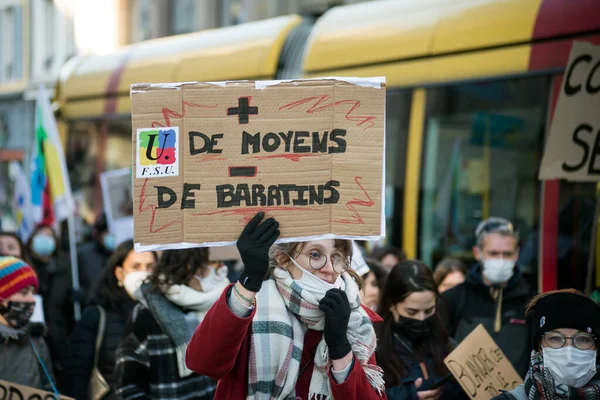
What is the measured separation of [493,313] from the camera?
5297 millimetres

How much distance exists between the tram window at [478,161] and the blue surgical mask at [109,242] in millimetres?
3183

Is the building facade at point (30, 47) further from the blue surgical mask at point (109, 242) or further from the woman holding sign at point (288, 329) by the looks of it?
the woman holding sign at point (288, 329)

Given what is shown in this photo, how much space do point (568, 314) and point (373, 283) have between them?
2253 mm

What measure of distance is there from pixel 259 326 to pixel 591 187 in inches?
140

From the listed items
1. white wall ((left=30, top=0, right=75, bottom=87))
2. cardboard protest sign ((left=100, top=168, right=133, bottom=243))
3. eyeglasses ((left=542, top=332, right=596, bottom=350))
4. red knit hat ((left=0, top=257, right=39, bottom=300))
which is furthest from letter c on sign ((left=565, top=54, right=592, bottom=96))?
white wall ((left=30, top=0, right=75, bottom=87))

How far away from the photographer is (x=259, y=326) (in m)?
3.00

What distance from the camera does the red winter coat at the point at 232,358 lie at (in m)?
2.84

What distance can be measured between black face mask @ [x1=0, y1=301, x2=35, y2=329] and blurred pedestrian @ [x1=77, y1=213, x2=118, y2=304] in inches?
172

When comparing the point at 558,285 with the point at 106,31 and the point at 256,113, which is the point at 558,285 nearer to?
the point at 256,113

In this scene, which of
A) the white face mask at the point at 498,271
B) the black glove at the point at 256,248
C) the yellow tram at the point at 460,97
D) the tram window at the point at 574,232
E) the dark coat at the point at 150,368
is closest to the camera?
the black glove at the point at 256,248

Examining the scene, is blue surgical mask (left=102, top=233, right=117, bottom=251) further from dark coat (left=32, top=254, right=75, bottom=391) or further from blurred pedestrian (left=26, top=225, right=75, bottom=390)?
dark coat (left=32, top=254, right=75, bottom=391)

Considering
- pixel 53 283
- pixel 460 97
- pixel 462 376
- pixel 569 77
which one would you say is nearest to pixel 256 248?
pixel 462 376

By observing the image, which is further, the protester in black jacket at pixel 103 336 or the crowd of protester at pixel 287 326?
the protester in black jacket at pixel 103 336

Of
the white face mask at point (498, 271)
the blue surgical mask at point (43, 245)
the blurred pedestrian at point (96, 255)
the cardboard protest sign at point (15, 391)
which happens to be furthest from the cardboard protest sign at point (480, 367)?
the blurred pedestrian at point (96, 255)
